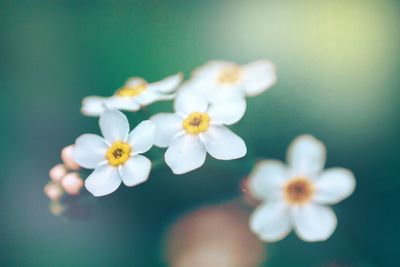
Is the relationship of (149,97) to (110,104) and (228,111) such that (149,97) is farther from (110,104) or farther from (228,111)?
(228,111)

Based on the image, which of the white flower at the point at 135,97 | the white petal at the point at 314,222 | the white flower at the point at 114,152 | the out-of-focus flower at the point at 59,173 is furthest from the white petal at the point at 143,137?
the white petal at the point at 314,222

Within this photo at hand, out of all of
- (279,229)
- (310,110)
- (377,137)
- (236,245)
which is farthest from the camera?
(310,110)

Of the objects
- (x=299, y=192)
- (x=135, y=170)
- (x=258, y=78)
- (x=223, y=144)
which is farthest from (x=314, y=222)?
(x=258, y=78)

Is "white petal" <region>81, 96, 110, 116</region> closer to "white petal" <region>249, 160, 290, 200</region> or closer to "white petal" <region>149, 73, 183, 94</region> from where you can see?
"white petal" <region>149, 73, 183, 94</region>

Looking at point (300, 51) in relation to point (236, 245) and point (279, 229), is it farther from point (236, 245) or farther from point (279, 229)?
point (279, 229)

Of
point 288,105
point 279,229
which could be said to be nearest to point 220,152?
point 279,229

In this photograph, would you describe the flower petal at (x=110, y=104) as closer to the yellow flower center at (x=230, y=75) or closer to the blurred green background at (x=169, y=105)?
the blurred green background at (x=169, y=105)
